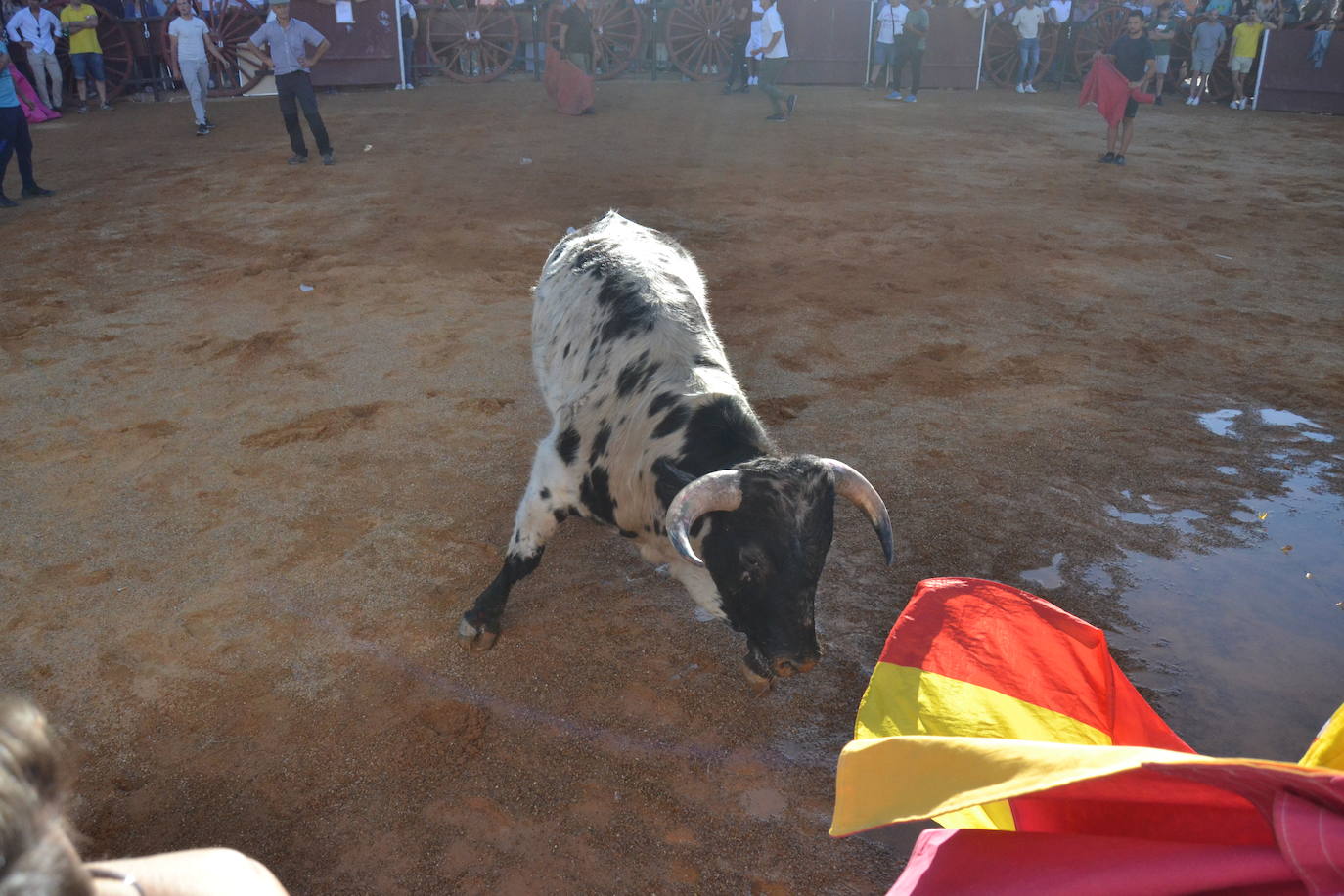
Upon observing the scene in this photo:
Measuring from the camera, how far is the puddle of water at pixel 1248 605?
2.73 meters

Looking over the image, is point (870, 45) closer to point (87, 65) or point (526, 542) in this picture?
point (87, 65)

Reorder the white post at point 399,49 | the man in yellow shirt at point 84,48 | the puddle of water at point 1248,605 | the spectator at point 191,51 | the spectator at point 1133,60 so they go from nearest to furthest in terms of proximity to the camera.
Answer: the puddle of water at point 1248,605 → the spectator at point 1133,60 → the spectator at point 191,51 → the man in yellow shirt at point 84,48 → the white post at point 399,49

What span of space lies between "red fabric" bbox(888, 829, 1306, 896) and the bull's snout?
1097mm

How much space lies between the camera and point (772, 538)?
248 centimetres

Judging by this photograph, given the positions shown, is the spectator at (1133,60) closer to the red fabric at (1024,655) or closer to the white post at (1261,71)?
the white post at (1261,71)

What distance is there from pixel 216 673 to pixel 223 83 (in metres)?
15.9

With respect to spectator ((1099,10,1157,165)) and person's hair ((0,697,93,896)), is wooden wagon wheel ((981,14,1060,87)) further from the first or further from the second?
person's hair ((0,697,93,896))

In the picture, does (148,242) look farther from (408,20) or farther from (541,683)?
(408,20)

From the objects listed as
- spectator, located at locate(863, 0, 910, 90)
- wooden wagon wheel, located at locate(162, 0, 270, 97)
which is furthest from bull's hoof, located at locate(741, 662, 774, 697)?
spectator, located at locate(863, 0, 910, 90)

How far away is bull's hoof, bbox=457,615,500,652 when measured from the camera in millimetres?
3041

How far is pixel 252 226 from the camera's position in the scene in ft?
25.8

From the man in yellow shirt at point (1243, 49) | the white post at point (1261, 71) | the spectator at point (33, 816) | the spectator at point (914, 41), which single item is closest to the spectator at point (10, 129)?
the spectator at point (33, 816)

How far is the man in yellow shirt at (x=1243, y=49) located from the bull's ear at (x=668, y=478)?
17.6 m

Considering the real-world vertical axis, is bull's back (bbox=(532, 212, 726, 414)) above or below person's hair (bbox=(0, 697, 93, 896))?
below
